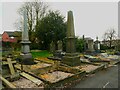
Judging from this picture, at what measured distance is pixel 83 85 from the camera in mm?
6785

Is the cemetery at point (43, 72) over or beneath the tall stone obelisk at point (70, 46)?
beneath

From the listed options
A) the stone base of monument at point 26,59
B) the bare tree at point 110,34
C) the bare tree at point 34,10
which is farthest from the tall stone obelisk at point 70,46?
the bare tree at point 110,34

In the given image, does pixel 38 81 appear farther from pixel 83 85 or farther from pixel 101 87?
pixel 101 87

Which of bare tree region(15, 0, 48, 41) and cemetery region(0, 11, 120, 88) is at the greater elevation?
bare tree region(15, 0, 48, 41)

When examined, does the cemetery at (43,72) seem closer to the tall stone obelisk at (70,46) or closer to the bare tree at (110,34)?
the tall stone obelisk at (70,46)

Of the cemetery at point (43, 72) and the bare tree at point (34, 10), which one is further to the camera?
the bare tree at point (34, 10)

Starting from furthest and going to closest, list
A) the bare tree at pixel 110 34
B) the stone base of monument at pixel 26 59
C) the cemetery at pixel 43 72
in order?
1. the bare tree at pixel 110 34
2. the stone base of monument at pixel 26 59
3. the cemetery at pixel 43 72

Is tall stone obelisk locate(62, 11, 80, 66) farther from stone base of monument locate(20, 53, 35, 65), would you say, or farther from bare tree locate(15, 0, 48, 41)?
bare tree locate(15, 0, 48, 41)

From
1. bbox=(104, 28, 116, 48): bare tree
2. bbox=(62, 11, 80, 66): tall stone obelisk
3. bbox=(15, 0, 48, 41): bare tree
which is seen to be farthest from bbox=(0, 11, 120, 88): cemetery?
bbox=(104, 28, 116, 48): bare tree

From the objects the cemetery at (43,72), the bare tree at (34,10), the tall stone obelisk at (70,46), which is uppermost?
the bare tree at (34,10)

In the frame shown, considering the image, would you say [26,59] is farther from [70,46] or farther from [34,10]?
[34,10]

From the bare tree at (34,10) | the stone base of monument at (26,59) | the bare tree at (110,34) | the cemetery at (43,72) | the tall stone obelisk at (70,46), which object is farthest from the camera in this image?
the bare tree at (110,34)

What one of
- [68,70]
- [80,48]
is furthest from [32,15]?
[68,70]

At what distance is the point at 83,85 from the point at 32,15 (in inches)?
1108
